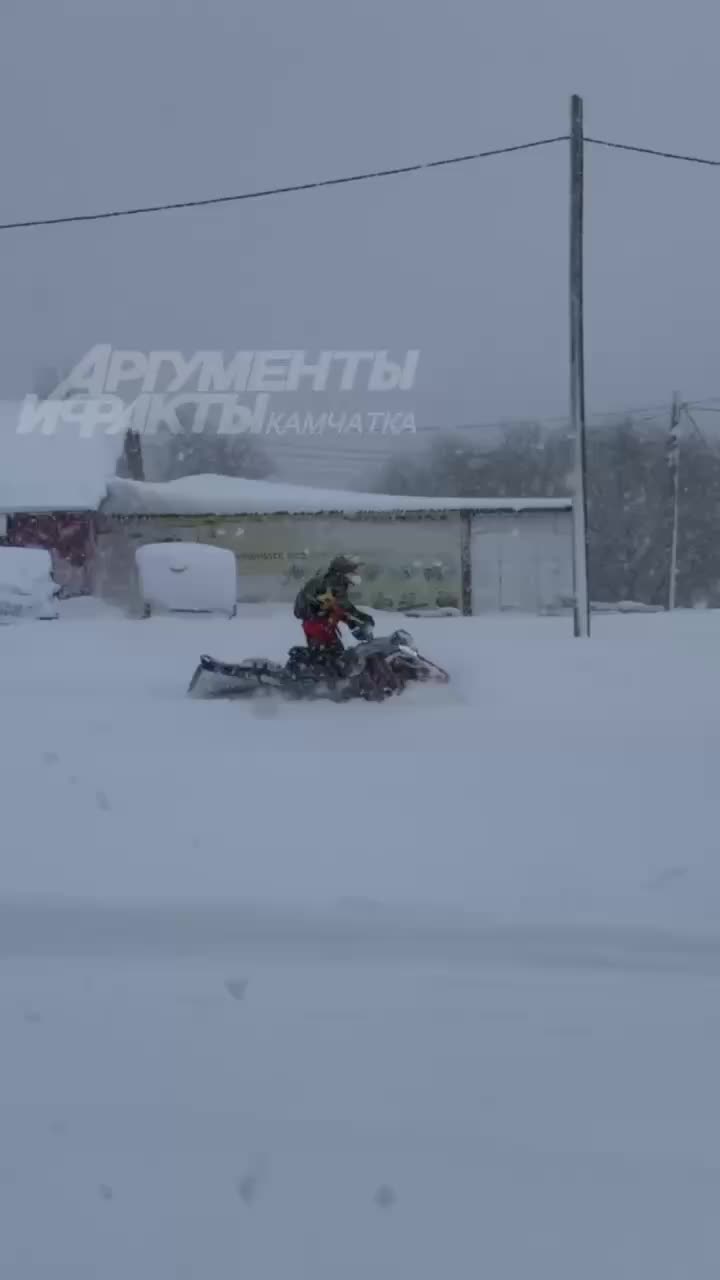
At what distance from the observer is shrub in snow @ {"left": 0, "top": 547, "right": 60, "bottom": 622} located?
82.0 ft

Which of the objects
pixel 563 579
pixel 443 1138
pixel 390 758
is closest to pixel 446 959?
pixel 443 1138

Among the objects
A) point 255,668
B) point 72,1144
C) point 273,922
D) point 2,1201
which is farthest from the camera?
point 255,668

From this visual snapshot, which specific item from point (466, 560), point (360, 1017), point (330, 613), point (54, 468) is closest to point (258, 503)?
point (54, 468)

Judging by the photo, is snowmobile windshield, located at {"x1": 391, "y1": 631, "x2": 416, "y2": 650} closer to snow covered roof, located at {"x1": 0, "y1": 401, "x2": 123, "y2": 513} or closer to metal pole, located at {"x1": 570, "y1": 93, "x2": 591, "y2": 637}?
metal pole, located at {"x1": 570, "y1": 93, "x2": 591, "y2": 637}

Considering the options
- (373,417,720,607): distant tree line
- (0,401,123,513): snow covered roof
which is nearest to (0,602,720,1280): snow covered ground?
(0,401,123,513): snow covered roof

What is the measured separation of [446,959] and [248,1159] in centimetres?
151

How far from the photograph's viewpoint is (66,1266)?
2.65 meters

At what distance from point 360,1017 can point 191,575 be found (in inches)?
984

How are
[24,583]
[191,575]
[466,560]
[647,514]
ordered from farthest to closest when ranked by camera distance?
1. [647,514]
2. [466,560]
3. [191,575]
4. [24,583]

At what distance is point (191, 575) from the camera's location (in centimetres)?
2841

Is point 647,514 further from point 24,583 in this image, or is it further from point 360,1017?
point 360,1017

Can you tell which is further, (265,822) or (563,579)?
(563,579)

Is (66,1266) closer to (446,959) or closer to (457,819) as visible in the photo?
(446,959)

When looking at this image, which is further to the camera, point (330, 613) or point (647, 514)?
point (647, 514)
